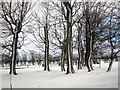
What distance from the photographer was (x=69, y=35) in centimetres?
1186

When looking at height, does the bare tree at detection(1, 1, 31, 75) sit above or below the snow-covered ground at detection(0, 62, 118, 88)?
above

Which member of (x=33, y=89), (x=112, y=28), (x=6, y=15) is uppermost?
(x=6, y=15)

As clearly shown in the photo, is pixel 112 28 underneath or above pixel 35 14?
underneath

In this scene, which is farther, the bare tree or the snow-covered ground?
the bare tree

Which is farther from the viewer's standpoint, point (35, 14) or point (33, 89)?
point (35, 14)

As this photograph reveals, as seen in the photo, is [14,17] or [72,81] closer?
[72,81]

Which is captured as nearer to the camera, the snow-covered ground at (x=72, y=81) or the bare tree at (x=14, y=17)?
the snow-covered ground at (x=72, y=81)

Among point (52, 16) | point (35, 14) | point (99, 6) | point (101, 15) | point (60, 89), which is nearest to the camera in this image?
point (60, 89)

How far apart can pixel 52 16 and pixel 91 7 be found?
6045 mm

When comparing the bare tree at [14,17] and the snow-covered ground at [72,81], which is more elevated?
the bare tree at [14,17]

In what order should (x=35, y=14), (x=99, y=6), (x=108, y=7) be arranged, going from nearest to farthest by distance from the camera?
(x=108, y=7) < (x=99, y=6) < (x=35, y=14)

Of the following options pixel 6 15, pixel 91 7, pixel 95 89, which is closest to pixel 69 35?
pixel 91 7

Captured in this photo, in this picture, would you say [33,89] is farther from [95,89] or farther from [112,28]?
[112,28]

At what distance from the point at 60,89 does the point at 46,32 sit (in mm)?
14471
